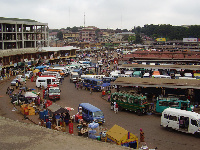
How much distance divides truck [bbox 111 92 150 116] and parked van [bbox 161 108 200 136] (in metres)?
2.70

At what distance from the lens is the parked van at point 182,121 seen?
13289 millimetres

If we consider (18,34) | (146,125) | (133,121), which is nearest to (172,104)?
(146,125)

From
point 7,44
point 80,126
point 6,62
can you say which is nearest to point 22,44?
point 7,44

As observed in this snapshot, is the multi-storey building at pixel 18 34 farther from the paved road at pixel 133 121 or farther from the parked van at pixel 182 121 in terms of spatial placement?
the parked van at pixel 182 121

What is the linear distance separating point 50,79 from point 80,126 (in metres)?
13.5

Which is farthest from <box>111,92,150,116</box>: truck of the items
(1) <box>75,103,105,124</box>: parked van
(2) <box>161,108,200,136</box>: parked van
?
(1) <box>75,103,105,124</box>: parked van

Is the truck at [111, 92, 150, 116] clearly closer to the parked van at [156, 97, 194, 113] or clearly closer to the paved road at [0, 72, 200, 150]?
the paved road at [0, 72, 200, 150]

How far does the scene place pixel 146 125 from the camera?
50.6 ft

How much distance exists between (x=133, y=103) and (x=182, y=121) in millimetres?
4308

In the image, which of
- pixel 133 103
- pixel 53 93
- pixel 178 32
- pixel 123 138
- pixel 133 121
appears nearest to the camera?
pixel 123 138

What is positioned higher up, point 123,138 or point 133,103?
point 133,103

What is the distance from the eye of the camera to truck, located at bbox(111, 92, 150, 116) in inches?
677

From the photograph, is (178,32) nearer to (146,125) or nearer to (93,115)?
(146,125)

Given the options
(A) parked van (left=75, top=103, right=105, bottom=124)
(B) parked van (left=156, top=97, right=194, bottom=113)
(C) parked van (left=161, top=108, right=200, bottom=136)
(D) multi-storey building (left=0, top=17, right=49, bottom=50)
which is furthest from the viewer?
(D) multi-storey building (left=0, top=17, right=49, bottom=50)
